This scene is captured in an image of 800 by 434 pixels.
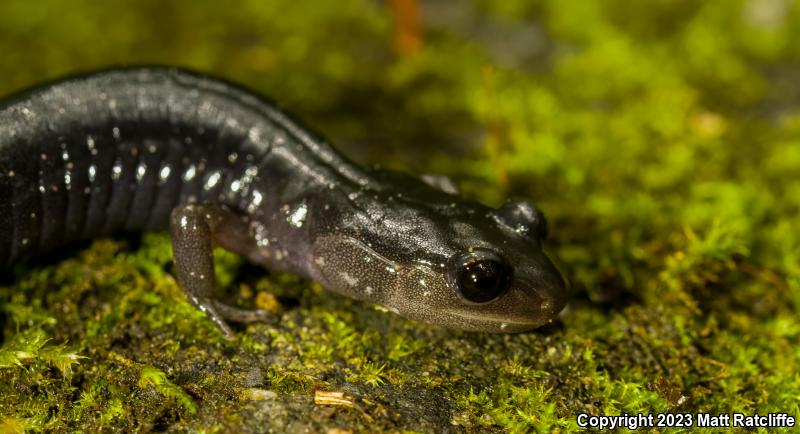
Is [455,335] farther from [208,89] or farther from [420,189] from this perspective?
[208,89]

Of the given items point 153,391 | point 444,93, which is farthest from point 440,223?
point 444,93

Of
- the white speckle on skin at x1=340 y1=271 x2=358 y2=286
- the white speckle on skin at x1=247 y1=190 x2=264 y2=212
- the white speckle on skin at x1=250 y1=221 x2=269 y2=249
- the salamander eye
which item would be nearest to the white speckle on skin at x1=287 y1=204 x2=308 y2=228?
the white speckle on skin at x1=250 y1=221 x2=269 y2=249

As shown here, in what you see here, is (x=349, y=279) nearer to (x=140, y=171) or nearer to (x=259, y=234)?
(x=259, y=234)

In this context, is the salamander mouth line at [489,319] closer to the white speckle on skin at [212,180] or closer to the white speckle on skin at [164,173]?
the white speckle on skin at [212,180]

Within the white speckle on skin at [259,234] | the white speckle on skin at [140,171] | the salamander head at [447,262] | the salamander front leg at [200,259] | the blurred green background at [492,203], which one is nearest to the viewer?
the blurred green background at [492,203]

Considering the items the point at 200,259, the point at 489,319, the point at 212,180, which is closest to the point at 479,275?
the point at 489,319

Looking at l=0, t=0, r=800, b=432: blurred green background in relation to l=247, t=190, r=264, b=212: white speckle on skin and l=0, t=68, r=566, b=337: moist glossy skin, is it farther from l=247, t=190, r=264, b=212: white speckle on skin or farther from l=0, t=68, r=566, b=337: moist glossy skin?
l=247, t=190, r=264, b=212: white speckle on skin

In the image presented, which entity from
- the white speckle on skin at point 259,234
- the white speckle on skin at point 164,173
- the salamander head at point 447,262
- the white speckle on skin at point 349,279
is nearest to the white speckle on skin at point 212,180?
the white speckle on skin at point 164,173
